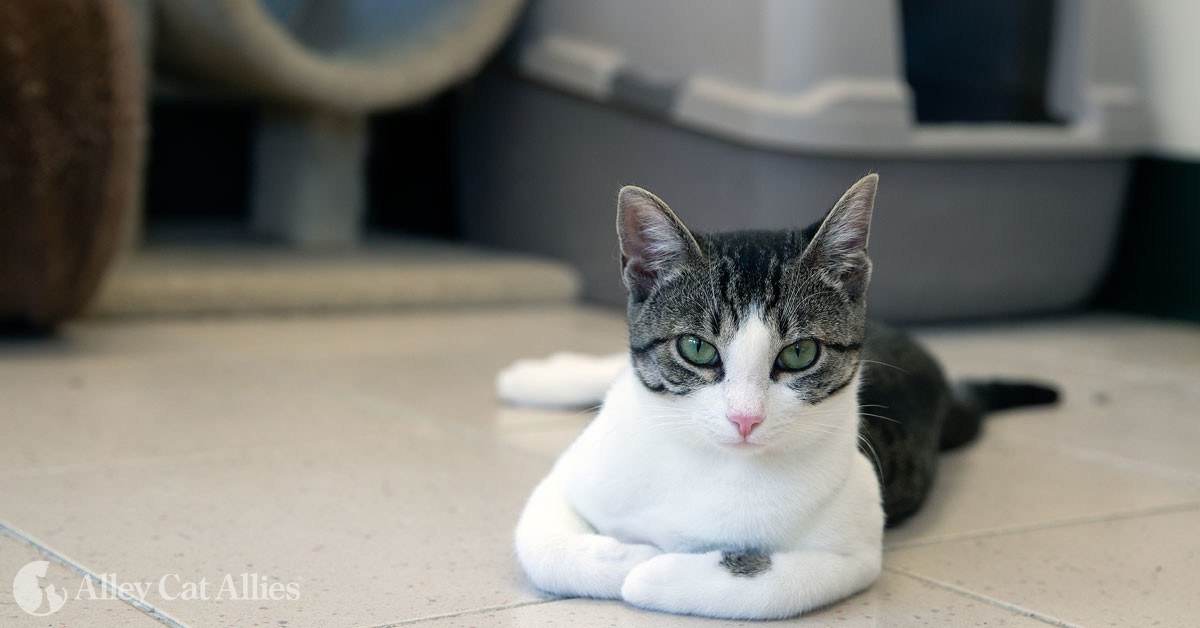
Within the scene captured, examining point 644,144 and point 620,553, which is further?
point 644,144

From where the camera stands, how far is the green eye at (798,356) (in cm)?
125

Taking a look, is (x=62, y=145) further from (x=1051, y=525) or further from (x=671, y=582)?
(x=1051, y=525)

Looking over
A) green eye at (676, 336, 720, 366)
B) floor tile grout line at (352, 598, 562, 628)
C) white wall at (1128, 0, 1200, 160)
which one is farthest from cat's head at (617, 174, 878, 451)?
white wall at (1128, 0, 1200, 160)

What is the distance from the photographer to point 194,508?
61.7 inches

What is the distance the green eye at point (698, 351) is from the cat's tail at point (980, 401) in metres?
0.81

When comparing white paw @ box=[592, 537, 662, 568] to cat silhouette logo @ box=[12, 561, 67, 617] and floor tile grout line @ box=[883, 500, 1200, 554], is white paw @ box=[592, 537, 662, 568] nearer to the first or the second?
floor tile grout line @ box=[883, 500, 1200, 554]

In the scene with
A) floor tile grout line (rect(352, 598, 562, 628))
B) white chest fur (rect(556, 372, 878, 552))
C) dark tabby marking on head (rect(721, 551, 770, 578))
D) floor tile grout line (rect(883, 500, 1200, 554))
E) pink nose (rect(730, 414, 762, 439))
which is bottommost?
floor tile grout line (rect(883, 500, 1200, 554))

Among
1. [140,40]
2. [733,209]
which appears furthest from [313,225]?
[733,209]

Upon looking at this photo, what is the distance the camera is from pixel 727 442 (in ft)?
4.00

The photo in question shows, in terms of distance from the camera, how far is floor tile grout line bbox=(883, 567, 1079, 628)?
1309mm

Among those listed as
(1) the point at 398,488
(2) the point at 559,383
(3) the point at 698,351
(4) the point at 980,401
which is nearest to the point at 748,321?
(3) the point at 698,351

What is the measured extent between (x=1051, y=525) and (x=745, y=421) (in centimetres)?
66

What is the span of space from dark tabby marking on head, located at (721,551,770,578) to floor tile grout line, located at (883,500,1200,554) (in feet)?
1.02

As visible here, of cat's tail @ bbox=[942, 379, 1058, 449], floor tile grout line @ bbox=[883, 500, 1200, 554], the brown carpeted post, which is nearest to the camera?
floor tile grout line @ bbox=[883, 500, 1200, 554]
